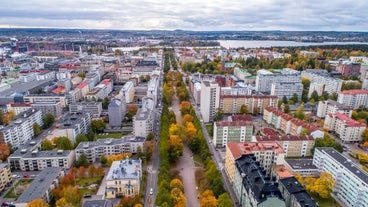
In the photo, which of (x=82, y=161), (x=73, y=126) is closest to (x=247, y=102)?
(x=73, y=126)

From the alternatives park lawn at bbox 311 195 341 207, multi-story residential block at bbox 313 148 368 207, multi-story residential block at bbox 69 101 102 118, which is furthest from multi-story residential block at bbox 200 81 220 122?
park lawn at bbox 311 195 341 207

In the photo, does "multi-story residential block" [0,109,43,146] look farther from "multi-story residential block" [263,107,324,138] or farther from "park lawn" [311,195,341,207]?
"multi-story residential block" [263,107,324,138]

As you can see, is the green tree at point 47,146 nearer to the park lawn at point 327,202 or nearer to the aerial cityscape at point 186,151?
the aerial cityscape at point 186,151

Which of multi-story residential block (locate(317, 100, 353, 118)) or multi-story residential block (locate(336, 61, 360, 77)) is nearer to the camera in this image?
multi-story residential block (locate(317, 100, 353, 118))

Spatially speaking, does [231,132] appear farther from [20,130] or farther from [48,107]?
[48,107]

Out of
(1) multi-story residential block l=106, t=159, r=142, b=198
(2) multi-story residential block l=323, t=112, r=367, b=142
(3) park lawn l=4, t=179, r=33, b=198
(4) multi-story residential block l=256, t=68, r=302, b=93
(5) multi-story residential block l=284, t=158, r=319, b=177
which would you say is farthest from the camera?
(4) multi-story residential block l=256, t=68, r=302, b=93

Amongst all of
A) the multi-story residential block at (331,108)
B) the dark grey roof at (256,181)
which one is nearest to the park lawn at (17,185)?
the dark grey roof at (256,181)

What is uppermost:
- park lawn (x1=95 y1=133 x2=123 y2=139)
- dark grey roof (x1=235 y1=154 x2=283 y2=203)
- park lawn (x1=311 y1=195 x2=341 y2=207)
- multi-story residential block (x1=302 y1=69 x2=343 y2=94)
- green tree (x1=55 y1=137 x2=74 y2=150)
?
multi-story residential block (x1=302 y1=69 x2=343 y2=94)
